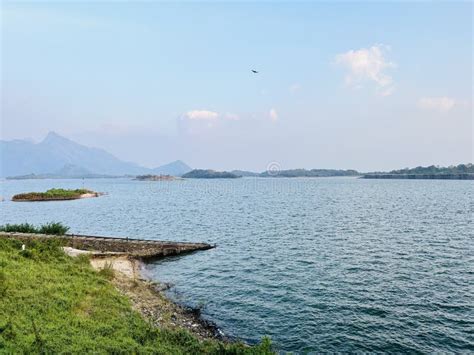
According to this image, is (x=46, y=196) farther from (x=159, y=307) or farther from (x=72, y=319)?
(x=72, y=319)

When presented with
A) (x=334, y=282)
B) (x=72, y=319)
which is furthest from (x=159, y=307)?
(x=334, y=282)

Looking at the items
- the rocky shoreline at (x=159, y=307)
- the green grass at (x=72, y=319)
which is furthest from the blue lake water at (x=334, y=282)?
the green grass at (x=72, y=319)

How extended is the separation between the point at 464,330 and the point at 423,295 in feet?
21.7

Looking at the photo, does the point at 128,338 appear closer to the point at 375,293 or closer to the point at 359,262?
the point at 375,293

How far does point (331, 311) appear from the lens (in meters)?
29.2

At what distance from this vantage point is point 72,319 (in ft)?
71.1

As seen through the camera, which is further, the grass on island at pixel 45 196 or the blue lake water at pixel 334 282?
the grass on island at pixel 45 196

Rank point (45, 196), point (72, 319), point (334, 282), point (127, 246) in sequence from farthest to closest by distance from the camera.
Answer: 1. point (45, 196)
2. point (127, 246)
3. point (334, 282)
4. point (72, 319)

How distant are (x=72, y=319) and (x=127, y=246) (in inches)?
1305

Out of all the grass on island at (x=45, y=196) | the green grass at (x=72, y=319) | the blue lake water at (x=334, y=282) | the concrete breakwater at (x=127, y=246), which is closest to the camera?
the green grass at (x=72, y=319)

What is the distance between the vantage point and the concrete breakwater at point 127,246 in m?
52.4

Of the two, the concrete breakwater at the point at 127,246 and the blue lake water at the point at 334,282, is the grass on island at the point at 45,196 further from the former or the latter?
the concrete breakwater at the point at 127,246

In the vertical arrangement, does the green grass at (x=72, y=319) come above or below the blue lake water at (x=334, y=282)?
above

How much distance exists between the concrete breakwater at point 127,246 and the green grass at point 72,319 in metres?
19.6
